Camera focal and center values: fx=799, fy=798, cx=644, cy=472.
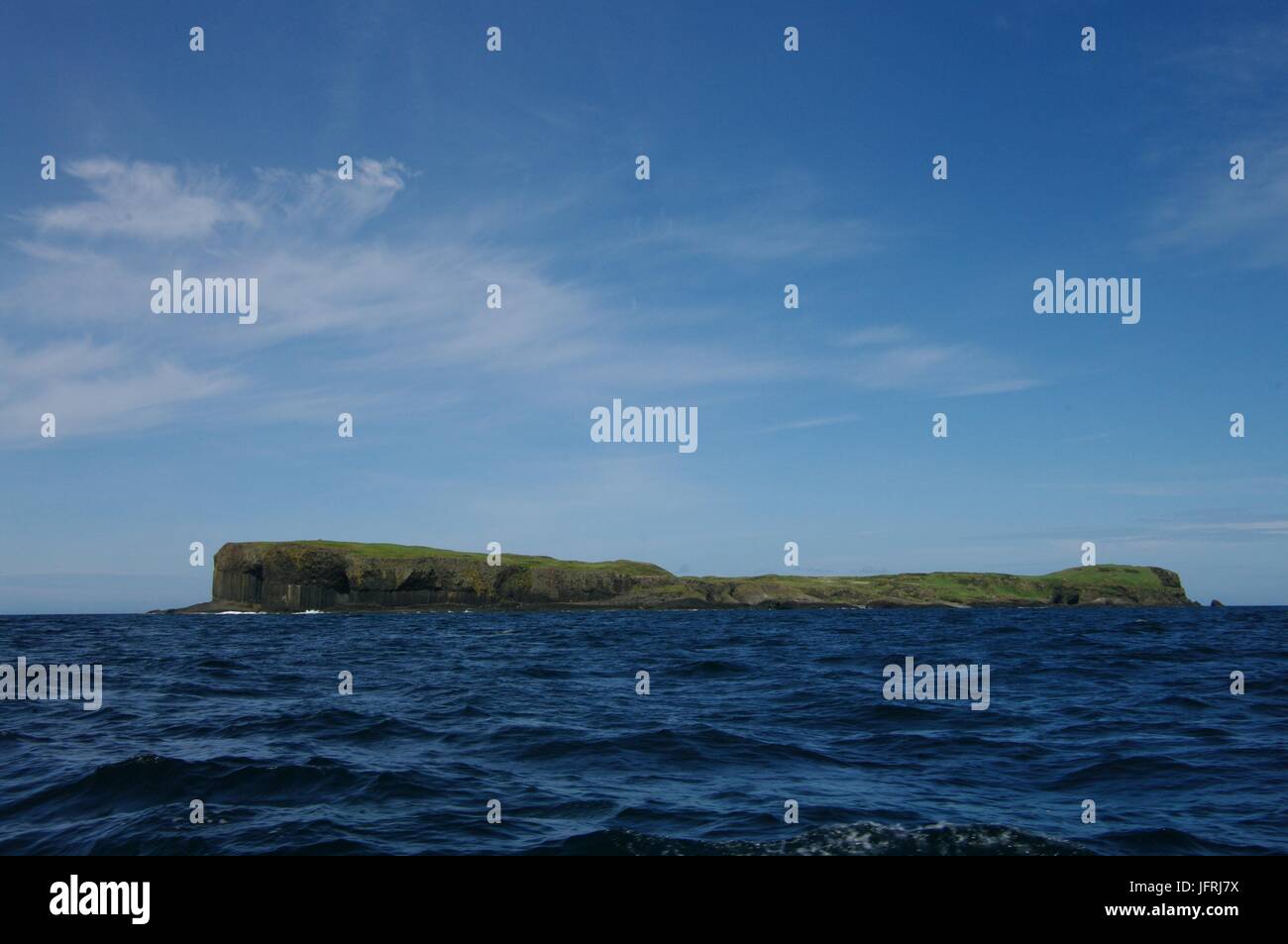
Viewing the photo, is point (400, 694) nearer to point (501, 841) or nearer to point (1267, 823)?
point (501, 841)

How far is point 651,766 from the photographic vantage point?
54.1ft

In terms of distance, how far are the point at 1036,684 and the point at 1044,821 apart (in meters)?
18.1

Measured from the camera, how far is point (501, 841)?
11.7 meters

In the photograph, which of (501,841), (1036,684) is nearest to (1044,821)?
(501,841)

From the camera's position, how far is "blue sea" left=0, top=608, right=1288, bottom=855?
1199cm

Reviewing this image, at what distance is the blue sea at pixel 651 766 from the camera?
11992 mm

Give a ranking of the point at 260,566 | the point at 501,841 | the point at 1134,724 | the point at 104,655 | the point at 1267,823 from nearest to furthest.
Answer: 1. the point at 501,841
2. the point at 1267,823
3. the point at 1134,724
4. the point at 104,655
5. the point at 260,566
